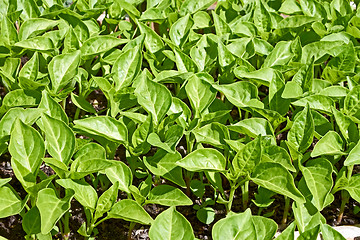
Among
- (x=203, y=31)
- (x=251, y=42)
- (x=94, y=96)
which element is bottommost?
(x=94, y=96)

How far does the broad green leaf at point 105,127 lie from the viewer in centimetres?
197

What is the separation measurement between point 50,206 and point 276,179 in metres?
0.75

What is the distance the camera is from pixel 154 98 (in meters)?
2.14

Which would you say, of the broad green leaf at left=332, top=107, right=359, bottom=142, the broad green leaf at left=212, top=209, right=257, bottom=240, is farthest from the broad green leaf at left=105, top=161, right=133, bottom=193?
the broad green leaf at left=332, top=107, right=359, bottom=142

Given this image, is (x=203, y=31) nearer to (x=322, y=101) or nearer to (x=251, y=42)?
(x=251, y=42)

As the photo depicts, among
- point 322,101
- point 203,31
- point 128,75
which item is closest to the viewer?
point 322,101

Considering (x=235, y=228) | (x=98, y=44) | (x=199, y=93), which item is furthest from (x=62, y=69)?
(x=235, y=228)

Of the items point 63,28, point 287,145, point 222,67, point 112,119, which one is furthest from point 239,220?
point 63,28

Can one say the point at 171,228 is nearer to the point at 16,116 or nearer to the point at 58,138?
the point at 58,138

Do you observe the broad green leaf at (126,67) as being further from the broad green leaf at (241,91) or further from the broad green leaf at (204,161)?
the broad green leaf at (204,161)

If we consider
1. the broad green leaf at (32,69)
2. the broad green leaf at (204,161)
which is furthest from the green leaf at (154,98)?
the broad green leaf at (32,69)

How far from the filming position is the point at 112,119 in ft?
6.65

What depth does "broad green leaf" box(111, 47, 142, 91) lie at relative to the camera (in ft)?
7.53

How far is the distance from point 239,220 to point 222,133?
1.50 feet
